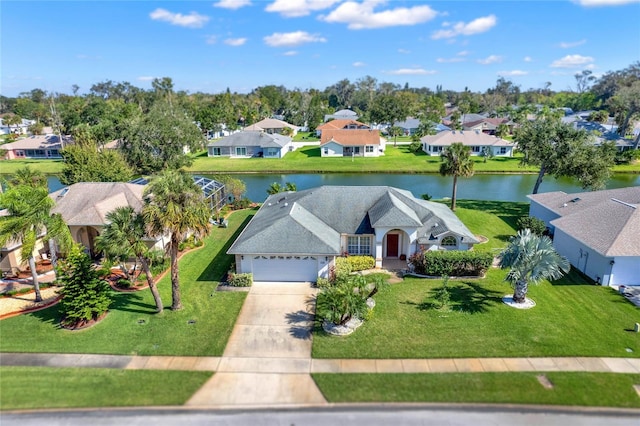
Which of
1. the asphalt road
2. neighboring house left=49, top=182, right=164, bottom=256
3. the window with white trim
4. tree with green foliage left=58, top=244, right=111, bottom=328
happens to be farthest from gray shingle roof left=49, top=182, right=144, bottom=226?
the asphalt road

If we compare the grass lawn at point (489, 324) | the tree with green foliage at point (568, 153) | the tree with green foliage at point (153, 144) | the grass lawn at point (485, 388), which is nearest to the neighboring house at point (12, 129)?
the tree with green foliage at point (153, 144)

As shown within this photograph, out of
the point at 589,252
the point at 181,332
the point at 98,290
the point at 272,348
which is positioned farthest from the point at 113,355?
the point at 589,252

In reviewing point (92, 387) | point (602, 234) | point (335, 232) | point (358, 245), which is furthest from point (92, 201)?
point (602, 234)

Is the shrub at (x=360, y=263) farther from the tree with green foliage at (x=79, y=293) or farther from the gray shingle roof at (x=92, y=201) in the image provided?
the gray shingle roof at (x=92, y=201)

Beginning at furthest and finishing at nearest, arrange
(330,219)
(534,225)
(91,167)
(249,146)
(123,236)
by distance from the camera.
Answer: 1. (249,146)
2. (91,167)
3. (534,225)
4. (330,219)
5. (123,236)

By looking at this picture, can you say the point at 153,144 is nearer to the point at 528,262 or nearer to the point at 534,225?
the point at 534,225
